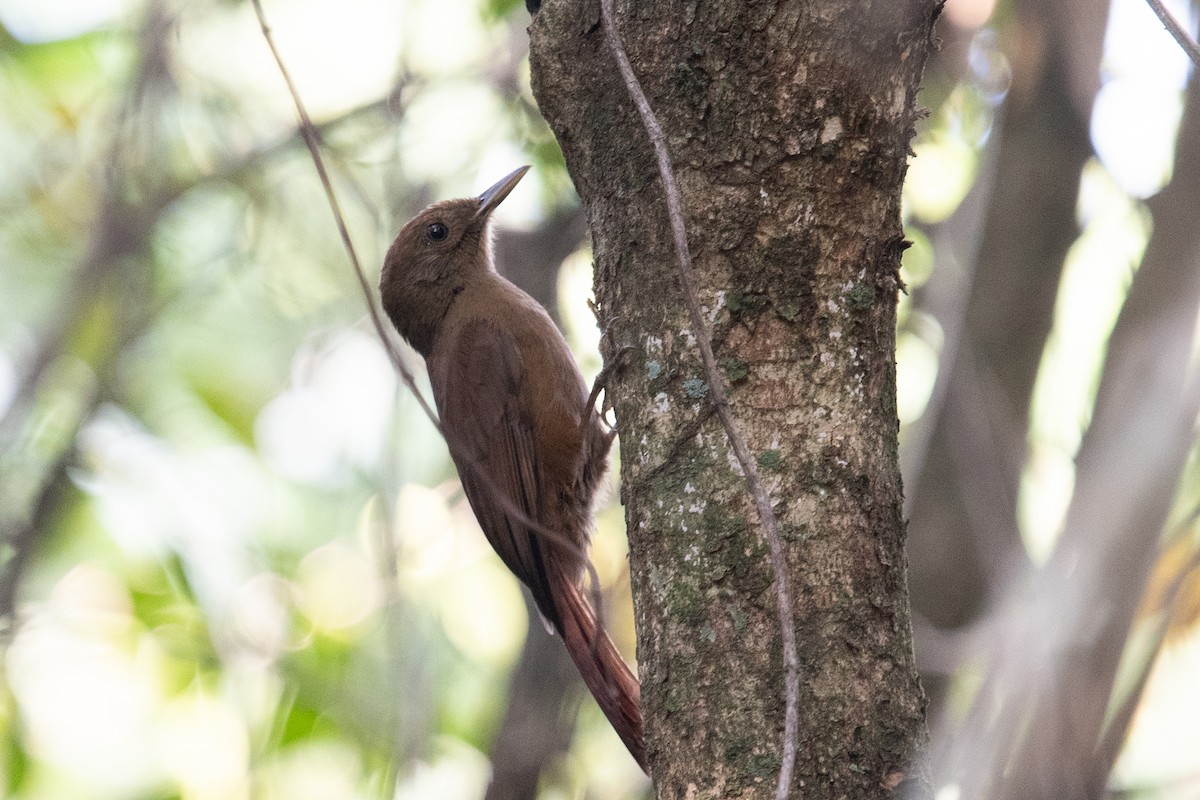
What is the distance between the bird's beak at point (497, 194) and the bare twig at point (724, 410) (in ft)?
6.45

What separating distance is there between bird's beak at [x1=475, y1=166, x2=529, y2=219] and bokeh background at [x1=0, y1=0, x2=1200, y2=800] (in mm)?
328

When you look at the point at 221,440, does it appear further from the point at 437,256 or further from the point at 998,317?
the point at 998,317

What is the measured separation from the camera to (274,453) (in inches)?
199

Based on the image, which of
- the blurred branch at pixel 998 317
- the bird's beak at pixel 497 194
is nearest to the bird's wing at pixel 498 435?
the bird's beak at pixel 497 194

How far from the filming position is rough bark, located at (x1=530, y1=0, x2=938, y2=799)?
6.12 ft

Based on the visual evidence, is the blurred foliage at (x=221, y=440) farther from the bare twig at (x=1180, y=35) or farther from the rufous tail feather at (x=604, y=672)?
the bare twig at (x=1180, y=35)

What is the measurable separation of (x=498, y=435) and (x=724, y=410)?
197 cm

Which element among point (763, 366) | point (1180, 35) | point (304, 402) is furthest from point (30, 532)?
point (1180, 35)

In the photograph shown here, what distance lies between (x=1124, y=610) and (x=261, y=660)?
9.64 ft

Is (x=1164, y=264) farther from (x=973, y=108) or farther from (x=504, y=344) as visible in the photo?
(x=504, y=344)

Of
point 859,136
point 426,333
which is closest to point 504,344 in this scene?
point 426,333

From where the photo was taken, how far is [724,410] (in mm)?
1863

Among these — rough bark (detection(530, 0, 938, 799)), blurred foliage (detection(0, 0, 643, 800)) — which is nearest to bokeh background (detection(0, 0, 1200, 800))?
blurred foliage (detection(0, 0, 643, 800))

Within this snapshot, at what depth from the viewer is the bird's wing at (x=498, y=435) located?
3.59m
